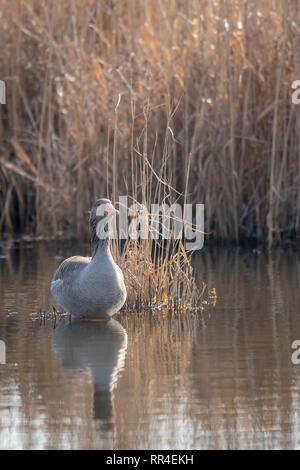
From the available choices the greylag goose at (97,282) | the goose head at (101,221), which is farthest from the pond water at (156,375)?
the goose head at (101,221)

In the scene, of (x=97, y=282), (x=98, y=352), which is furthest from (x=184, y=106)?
(x=98, y=352)

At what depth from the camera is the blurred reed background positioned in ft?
38.8

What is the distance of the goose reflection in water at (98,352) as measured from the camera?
5.56m

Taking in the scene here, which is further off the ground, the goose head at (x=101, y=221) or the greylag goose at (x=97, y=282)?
the goose head at (x=101, y=221)

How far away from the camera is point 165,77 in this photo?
11.7 m

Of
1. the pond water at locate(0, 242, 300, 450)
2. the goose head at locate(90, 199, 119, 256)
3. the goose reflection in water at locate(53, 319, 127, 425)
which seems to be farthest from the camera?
the goose head at locate(90, 199, 119, 256)

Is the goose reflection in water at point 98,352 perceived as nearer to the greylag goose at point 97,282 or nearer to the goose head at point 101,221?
the greylag goose at point 97,282

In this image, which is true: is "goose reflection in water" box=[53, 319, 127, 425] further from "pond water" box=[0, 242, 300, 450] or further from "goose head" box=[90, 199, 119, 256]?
"goose head" box=[90, 199, 119, 256]

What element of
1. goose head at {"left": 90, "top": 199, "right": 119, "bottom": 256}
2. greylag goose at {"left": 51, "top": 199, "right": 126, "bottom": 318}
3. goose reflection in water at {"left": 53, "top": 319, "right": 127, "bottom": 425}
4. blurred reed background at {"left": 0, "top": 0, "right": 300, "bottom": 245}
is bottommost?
goose reflection in water at {"left": 53, "top": 319, "right": 127, "bottom": 425}

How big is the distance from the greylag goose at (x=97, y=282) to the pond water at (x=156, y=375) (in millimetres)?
164

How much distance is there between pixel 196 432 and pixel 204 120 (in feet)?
25.1

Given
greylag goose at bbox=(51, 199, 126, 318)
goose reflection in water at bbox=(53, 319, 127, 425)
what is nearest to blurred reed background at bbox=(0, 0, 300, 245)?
greylag goose at bbox=(51, 199, 126, 318)

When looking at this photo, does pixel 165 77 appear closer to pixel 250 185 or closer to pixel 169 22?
pixel 169 22
